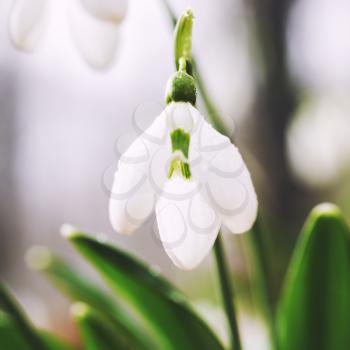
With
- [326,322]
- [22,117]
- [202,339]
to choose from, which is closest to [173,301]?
[202,339]

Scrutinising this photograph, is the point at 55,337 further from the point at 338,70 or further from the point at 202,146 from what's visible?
the point at 338,70

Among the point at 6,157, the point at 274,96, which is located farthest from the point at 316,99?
the point at 6,157

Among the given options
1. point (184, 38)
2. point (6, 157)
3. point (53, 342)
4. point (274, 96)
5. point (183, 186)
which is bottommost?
point (53, 342)

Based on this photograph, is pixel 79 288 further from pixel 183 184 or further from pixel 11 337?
pixel 183 184

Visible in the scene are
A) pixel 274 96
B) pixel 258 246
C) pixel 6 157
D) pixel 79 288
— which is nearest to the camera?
pixel 258 246

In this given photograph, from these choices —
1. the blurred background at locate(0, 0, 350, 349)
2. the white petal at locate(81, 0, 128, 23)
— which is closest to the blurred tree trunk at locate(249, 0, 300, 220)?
the blurred background at locate(0, 0, 350, 349)

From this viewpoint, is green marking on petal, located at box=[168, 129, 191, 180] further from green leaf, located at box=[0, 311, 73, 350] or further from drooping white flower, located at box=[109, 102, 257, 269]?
green leaf, located at box=[0, 311, 73, 350]
